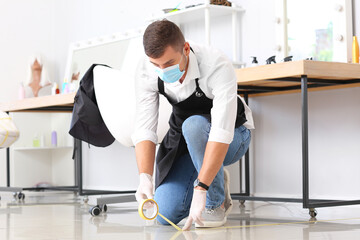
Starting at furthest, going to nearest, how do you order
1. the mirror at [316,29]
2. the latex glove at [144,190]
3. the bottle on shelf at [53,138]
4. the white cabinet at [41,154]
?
the bottle on shelf at [53,138] → the white cabinet at [41,154] → the mirror at [316,29] → the latex glove at [144,190]

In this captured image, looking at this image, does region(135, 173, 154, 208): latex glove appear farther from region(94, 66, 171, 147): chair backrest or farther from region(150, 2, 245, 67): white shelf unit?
region(150, 2, 245, 67): white shelf unit

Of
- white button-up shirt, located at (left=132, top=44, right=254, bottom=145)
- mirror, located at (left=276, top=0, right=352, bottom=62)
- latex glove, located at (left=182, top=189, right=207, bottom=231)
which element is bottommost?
latex glove, located at (left=182, top=189, right=207, bottom=231)

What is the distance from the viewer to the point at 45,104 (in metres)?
4.04

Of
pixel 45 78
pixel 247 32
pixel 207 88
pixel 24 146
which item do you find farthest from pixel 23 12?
pixel 207 88

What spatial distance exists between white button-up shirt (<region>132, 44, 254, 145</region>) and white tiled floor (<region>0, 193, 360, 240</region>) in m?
0.36

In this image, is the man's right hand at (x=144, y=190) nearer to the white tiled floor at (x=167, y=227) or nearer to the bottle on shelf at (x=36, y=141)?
the white tiled floor at (x=167, y=227)

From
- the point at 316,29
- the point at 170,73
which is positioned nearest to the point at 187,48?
the point at 170,73

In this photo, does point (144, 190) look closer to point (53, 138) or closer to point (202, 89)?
point (202, 89)

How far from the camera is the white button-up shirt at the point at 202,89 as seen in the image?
80.0 inches

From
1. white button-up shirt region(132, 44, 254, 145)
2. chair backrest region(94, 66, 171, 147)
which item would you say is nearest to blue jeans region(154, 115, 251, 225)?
white button-up shirt region(132, 44, 254, 145)

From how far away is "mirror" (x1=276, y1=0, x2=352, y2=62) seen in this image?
325 cm

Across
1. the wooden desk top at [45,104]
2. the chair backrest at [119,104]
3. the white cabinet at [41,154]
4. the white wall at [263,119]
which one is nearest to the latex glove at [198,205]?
the chair backrest at [119,104]

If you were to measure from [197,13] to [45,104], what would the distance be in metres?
1.16

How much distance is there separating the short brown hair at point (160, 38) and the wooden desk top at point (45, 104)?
1797 mm
